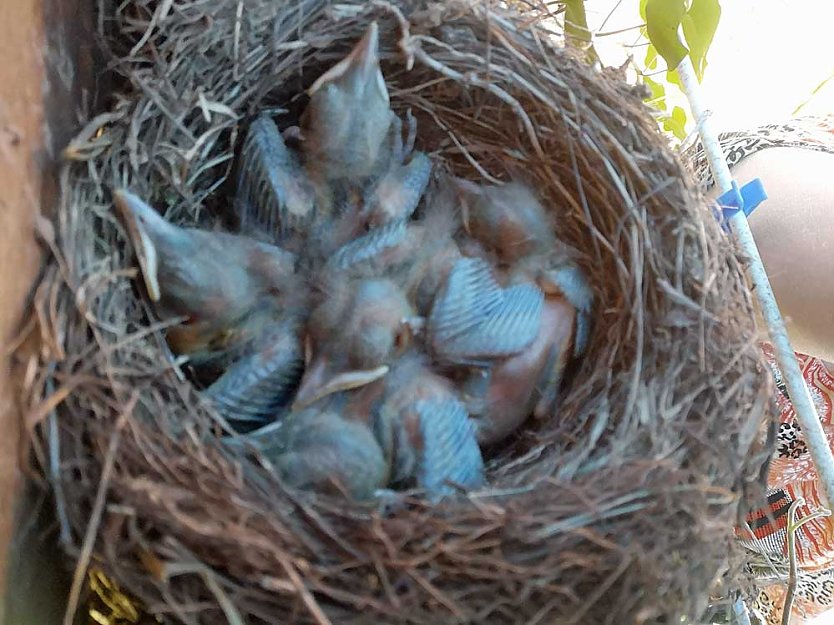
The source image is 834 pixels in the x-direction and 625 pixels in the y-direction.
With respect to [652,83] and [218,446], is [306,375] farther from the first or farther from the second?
[652,83]

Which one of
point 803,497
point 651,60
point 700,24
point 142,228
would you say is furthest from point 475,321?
point 803,497

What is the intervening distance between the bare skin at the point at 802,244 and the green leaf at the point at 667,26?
23cm

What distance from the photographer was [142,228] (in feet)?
Result: 1.82

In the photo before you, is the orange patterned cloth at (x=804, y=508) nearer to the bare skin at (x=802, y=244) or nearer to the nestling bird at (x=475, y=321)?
the bare skin at (x=802, y=244)

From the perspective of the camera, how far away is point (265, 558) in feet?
1.53

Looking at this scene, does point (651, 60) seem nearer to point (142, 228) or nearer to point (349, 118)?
point (349, 118)

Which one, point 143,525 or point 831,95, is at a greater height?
point 831,95

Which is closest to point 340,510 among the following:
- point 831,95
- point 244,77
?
point 244,77

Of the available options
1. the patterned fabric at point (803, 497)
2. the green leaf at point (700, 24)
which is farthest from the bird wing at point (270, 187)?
the patterned fabric at point (803, 497)

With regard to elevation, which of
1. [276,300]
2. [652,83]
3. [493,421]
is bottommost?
[493,421]

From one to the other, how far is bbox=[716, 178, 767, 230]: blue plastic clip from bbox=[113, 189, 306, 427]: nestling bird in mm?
463

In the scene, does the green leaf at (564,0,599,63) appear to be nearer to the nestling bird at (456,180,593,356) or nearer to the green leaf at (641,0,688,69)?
the green leaf at (641,0,688,69)

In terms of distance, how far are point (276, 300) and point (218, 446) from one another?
152 millimetres

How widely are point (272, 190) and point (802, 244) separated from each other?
0.64 metres
